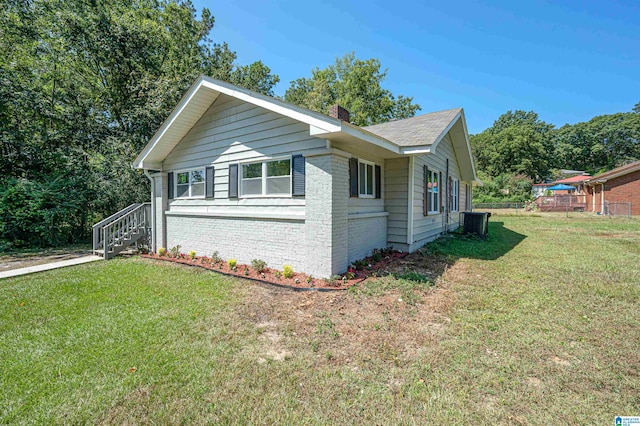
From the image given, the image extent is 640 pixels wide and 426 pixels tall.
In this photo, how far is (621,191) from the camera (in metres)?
21.7

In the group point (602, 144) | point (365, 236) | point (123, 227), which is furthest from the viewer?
point (602, 144)

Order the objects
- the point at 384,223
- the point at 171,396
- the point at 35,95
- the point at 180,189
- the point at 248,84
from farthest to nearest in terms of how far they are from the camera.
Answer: the point at 248,84, the point at 35,95, the point at 180,189, the point at 384,223, the point at 171,396

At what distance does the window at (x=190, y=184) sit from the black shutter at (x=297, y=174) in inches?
153

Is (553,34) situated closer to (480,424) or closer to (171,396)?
(480,424)

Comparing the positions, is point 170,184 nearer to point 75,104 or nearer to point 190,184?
point 190,184

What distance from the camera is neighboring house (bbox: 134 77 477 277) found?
5.80m

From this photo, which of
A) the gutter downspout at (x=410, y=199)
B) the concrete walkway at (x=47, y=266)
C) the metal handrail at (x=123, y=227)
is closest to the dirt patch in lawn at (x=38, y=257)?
the concrete walkway at (x=47, y=266)

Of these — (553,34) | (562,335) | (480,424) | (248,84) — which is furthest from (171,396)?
(248,84)

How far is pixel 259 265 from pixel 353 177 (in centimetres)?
313

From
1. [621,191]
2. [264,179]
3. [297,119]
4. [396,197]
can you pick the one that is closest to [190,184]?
Answer: [264,179]

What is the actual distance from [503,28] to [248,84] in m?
15.5

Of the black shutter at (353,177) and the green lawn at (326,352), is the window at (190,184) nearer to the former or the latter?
the green lawn at (326,352)

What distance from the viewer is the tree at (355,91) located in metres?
29.1

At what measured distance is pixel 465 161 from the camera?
1307cm
